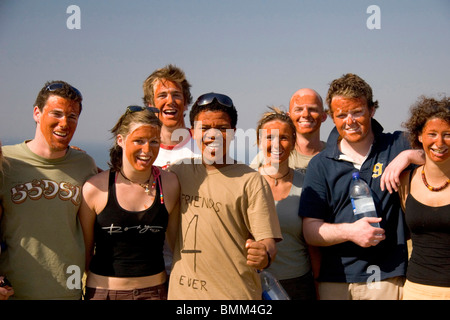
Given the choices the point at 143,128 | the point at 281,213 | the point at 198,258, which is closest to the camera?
the point at 198,258

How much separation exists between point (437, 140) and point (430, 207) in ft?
2.17

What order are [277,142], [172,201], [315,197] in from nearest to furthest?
[172,201] → [315,197] → [277,142]

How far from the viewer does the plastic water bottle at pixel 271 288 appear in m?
4.42

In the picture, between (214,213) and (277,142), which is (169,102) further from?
(214,213)

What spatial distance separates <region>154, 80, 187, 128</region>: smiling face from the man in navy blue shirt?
2.13 metres

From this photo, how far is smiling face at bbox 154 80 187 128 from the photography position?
6.27 meters

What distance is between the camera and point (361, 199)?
473cm

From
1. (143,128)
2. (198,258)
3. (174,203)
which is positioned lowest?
(198,258)

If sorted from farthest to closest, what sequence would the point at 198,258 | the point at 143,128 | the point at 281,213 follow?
the point at 281,213, the point at 143,128, the point at 198,258

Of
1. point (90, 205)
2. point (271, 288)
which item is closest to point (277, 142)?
point (271, 288)
